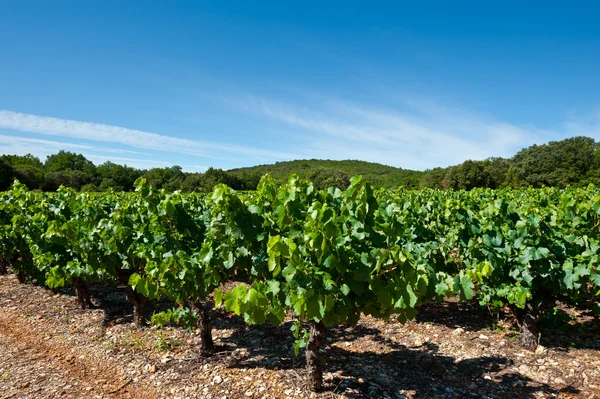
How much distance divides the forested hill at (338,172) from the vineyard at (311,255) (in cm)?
7413

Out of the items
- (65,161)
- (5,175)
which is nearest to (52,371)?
(5,175)

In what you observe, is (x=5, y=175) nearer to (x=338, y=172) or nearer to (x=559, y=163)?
(x=338, y=172)

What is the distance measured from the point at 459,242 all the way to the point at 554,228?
1.42m

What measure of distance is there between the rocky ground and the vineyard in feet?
1.21

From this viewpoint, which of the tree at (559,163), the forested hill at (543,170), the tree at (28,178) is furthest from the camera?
the tree at (559,163)

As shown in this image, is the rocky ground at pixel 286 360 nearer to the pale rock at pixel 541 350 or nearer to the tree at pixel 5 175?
the pale rock at pixel 541 350

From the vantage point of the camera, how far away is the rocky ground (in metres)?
4.05

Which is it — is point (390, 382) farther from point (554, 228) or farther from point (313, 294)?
point (554, 228)

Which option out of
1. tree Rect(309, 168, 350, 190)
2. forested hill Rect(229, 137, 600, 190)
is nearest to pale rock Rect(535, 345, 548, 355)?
forested hill Rect(229, 137, 600, 190)

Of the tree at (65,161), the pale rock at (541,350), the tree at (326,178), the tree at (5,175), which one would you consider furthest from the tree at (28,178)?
the pale rock at (541,350)

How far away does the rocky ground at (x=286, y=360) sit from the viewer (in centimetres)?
405

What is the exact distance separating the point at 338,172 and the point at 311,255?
3581 inches

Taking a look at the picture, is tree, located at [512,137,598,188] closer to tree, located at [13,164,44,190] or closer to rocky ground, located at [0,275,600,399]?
rocky ground, located at [0,275,600,399]

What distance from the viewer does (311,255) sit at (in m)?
3.31
